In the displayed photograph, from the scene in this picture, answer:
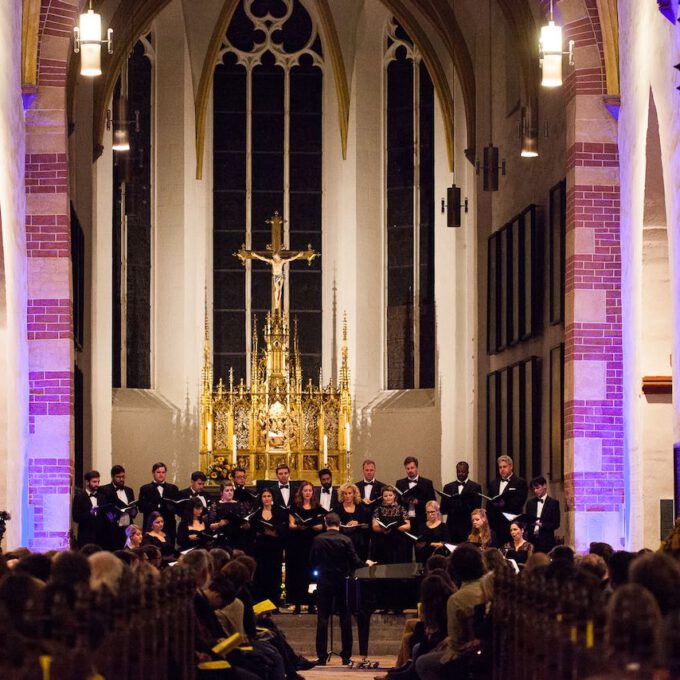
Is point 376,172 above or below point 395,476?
above

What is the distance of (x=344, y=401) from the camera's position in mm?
20938

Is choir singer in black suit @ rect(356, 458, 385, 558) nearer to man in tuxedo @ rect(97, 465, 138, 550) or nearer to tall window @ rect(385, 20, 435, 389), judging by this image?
man in tuxedo @ rect(97, 465, 138, 550)

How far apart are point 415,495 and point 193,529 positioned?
7.70ft

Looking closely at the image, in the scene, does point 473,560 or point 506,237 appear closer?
point 473,560

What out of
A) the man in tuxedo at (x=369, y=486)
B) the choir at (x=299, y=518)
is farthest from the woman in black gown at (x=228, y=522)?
the man in tuxedo at (x=369, y=486)

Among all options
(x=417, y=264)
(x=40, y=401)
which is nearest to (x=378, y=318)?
(x=417, y=264)

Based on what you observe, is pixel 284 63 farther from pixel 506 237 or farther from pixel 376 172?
pixel 506 237

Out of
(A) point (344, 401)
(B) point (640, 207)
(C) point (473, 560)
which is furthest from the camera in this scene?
(A) point (344, 401)

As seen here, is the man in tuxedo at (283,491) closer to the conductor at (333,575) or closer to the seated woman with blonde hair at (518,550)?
the conductor at (333,575)

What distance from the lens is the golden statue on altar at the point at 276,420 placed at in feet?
67.6

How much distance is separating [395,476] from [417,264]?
3235 mm

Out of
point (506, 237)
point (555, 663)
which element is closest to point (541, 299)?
point (506, 237)

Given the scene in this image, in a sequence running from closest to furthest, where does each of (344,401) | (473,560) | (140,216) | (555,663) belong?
(555,663)
(473,560)
(344,401)
(140,216)

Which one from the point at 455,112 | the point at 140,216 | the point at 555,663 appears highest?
the point at 455,112
